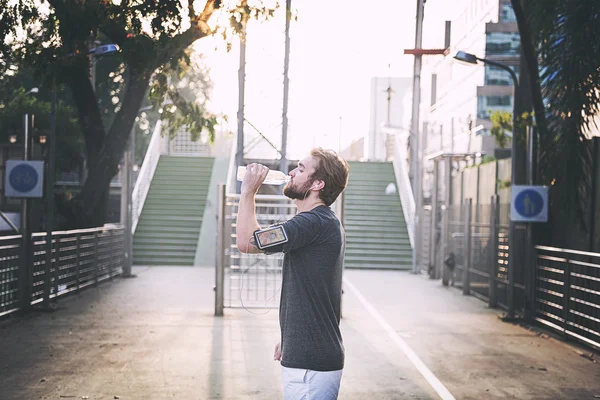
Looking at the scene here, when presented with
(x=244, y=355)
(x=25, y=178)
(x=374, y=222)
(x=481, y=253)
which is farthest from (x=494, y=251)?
(x=374, y=222)

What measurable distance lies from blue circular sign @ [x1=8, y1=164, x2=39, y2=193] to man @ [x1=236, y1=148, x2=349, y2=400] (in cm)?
1001

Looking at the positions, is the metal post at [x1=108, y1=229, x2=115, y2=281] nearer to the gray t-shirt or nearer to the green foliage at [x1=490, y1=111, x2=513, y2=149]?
the green foliage at [x1=490, y1=111, x2=513, y2=149]

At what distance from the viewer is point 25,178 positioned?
13.9 m

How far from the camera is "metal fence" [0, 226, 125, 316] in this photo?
13.4 metres

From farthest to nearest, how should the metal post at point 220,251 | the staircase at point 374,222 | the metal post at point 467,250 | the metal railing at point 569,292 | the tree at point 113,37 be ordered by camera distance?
the staircase at point 374,222
the metal post at point 467,250
the metal post at point 220,251
the metal railing at point 569,292
the tree at point 113,37

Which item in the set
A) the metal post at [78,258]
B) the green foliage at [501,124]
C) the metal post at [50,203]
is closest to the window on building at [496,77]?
the green foliage at [501,124]

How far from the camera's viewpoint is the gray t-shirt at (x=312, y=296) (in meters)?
4.39

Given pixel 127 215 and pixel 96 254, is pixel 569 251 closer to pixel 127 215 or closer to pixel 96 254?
pixel 96 254

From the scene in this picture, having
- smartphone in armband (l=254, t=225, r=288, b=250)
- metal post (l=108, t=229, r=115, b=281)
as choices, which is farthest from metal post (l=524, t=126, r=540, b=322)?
smartphone in armband (l=254, t=225, r=288, b=250)

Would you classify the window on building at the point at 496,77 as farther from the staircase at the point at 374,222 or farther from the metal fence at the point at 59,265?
the metal fence at the point at 59,265

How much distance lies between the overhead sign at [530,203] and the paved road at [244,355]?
1597 mm

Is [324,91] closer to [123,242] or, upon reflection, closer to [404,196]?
[123,242]

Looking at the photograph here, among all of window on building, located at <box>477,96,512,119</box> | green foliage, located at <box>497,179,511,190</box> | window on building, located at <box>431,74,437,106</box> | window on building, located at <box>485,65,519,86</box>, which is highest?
window on building, located at <box>431,74,437,106</box>

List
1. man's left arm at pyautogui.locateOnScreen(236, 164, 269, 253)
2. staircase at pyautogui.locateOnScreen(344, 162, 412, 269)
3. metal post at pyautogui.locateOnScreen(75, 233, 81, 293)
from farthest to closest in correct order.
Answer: staircase at pyautogui.locateOnScreen(344, 162, 412, 269)
metal post at pyautogui.locateOnScreen(75, 233, 81, 293)
man's left arm at pyautogui.locateOnScreen(236, 164, 269, 253)
